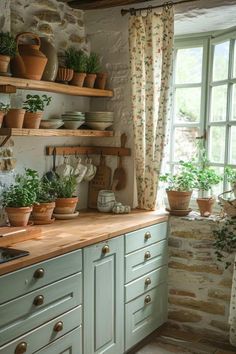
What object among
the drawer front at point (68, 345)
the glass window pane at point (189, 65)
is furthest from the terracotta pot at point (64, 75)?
the drawer front at point (68, 345)

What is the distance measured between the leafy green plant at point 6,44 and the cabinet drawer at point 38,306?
139cm

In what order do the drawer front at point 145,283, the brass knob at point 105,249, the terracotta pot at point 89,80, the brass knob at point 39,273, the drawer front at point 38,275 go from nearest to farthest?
the drawer front at point 38,275 < the brass knob at point 39,273 < the brass knob at point 105,249 < the drawer front at point 145,283 < the terracotta pot at point 89,80

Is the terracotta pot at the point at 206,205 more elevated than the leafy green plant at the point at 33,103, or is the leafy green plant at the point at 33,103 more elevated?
the leafy green plant at the point at 33,103

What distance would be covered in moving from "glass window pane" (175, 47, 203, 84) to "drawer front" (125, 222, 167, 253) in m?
1.20

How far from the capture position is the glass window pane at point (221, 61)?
3441 mm

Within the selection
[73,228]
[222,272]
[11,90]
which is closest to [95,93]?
[11,90]

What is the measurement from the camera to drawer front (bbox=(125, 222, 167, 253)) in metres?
2.96

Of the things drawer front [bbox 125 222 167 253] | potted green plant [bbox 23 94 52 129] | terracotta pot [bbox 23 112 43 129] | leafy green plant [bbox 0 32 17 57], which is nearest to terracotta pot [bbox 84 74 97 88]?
potted green plant [bbox 23 94 52 129]

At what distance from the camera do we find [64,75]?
10.6ft

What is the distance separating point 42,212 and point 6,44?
107 centimetres

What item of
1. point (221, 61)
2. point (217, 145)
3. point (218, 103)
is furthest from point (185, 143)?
point (221, 61)

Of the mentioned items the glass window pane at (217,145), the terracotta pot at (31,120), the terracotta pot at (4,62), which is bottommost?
the glass window pane at (217,145)

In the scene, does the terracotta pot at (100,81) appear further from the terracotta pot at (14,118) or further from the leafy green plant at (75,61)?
the terracotta pot at (14,118)

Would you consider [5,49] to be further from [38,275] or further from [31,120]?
[38,275]
